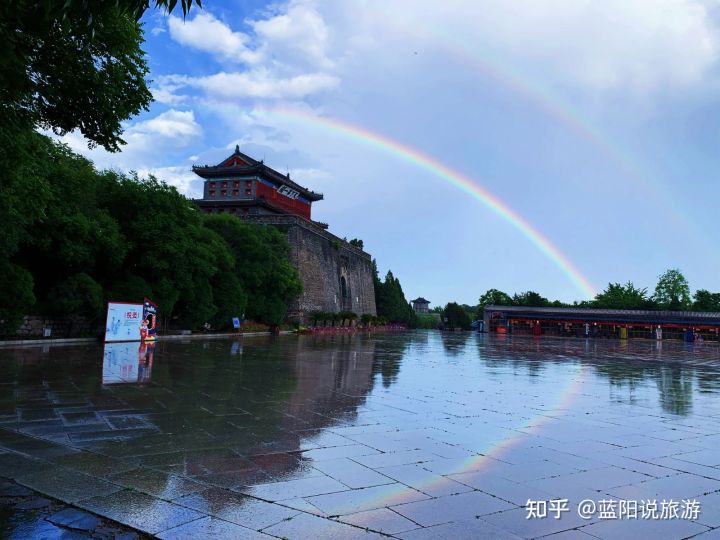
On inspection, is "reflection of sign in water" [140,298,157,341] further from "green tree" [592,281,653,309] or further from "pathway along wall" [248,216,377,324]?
"green tree" [592,281,653,309]

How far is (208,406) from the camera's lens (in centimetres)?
640

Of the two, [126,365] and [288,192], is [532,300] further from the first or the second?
[126,365]

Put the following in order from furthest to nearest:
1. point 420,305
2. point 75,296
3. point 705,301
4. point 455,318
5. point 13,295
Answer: point 420,305 → point 455,318 → point 705,301 → point 75,296 → point 13,295

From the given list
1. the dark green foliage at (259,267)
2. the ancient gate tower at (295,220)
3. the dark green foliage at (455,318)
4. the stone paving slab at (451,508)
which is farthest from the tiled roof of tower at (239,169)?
the stone paving slab at (451,508)

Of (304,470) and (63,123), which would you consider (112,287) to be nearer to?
(63,123)

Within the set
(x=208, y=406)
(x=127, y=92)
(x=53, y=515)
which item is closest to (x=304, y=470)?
(x=53, y=515)

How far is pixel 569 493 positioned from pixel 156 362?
10.2 m

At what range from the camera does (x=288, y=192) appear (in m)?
54.5

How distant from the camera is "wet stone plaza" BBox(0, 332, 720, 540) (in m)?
2.97

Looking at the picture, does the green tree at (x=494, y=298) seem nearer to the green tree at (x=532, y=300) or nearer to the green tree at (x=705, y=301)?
the green tree at (x=532, y=300)

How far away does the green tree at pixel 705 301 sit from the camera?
60.4 meters

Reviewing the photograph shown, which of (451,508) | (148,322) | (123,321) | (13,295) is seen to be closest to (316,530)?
(451,508)

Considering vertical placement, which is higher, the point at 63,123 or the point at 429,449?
the point at 63,123

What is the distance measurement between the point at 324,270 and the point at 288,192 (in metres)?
11.0
